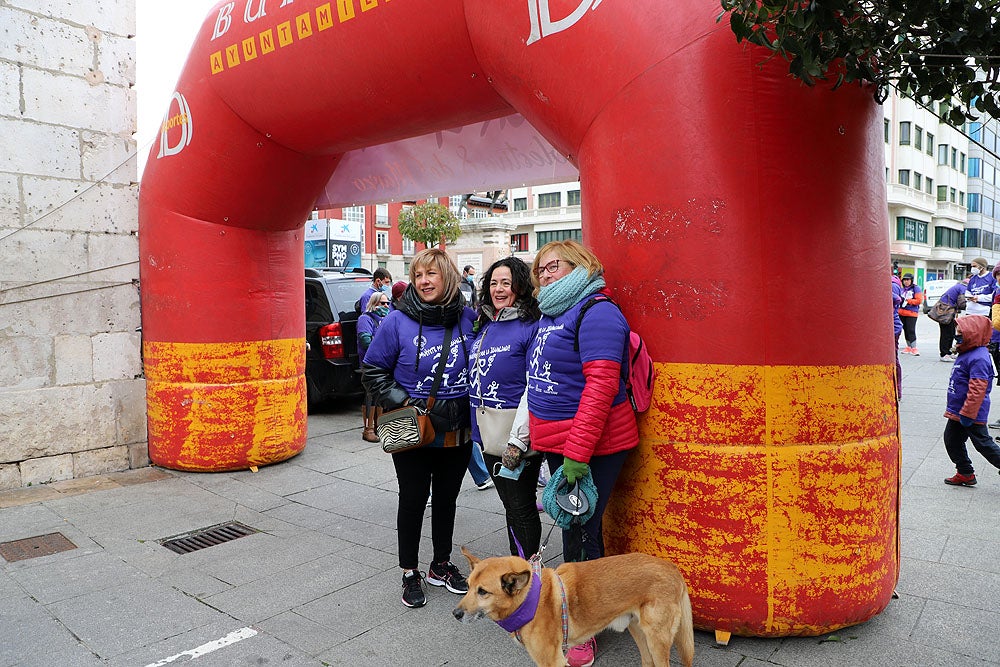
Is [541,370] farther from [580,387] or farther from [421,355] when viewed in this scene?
[421,355]

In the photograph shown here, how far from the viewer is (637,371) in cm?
312

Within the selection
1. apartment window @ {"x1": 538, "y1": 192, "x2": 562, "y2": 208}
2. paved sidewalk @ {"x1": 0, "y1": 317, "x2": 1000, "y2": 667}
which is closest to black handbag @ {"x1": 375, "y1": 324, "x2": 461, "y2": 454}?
paved sidewalk @ {"x1": 0, "y1": 317, "x2": 1000, "y2": 667}

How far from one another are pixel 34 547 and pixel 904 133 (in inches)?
2028

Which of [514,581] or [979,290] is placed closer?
[514,581]

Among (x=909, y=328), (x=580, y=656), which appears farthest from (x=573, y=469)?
(x=909, y=328)

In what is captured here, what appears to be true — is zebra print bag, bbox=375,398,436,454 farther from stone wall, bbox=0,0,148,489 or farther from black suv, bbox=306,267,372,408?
black suv, bbox=306,267,372,408

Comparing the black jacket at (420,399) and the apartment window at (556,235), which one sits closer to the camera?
the black jacket at (420,399)

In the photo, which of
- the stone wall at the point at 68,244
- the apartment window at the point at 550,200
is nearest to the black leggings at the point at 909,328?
the stone wall at the point at 68,244

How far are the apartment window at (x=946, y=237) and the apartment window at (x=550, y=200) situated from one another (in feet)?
92.5

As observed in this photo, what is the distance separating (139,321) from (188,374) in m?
0.82

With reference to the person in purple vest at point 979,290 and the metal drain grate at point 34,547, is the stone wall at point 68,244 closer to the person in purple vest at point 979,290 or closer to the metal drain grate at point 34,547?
the metal drain grate at point 34,547

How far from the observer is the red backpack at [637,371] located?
10.2ft

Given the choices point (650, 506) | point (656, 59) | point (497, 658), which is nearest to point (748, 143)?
point (656, 59)

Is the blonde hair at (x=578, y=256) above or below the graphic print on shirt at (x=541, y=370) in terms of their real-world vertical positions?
above
